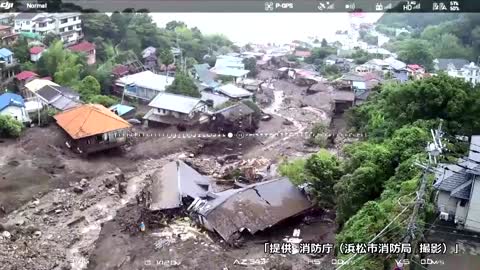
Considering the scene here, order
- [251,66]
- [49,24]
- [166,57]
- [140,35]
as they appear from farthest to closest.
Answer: [140,35] → [251,66] → [166,57] → [49,24]

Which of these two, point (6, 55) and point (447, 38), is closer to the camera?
point (6, 55)

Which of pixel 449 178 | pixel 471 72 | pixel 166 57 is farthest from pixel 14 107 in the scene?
pixel 471 72

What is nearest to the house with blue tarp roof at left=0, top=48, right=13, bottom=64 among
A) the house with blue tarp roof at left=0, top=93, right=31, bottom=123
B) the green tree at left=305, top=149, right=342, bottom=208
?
the house with blue tarp roof at left=0, top=93, right=31, bottom=123

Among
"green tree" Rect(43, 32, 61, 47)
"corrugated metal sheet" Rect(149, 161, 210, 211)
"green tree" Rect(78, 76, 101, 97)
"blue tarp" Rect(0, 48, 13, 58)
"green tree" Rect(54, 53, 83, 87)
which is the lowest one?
"corrugated metal sheet" Rect(149, 161, 210, 211)

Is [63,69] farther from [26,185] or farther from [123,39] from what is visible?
[26,185]

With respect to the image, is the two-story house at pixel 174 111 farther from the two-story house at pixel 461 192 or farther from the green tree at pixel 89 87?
the two-story house at pixel 461 192

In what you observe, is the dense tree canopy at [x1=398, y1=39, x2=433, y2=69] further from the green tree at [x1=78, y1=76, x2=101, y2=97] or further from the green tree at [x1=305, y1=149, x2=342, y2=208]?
the green tree at [x1=305, y1=149, x2=342, y2=208]

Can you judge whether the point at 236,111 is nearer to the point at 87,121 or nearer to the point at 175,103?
the point at 175,103
